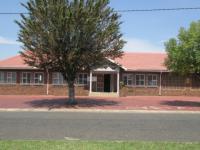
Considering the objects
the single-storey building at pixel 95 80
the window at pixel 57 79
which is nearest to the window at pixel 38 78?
the single-storey building at pixel 95 80

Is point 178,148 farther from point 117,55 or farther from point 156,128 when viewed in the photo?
point 117,55

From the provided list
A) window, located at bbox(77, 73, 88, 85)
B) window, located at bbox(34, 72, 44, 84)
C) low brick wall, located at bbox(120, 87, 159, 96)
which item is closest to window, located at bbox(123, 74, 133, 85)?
low brick wall, located at bbox(120, 87, 159, 96)

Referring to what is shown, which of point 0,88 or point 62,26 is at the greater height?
point 62,26

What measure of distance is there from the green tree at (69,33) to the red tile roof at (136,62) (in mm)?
12788

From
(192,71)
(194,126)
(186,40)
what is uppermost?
(186,40)

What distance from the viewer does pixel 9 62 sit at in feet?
145

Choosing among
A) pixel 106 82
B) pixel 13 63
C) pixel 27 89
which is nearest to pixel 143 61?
pixel 106 82

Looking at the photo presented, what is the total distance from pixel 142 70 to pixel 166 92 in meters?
3.32

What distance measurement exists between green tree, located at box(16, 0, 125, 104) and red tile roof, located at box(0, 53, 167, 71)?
12.8m

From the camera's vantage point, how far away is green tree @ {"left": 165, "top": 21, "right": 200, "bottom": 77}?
2998 cm

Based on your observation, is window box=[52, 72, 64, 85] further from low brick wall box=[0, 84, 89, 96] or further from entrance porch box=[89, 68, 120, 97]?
entrance porch box=[89, 68, 120, 97]

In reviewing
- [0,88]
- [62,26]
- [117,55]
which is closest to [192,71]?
[117,55]

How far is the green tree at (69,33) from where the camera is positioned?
91.1 feet

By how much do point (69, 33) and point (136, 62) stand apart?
18.7 meters
